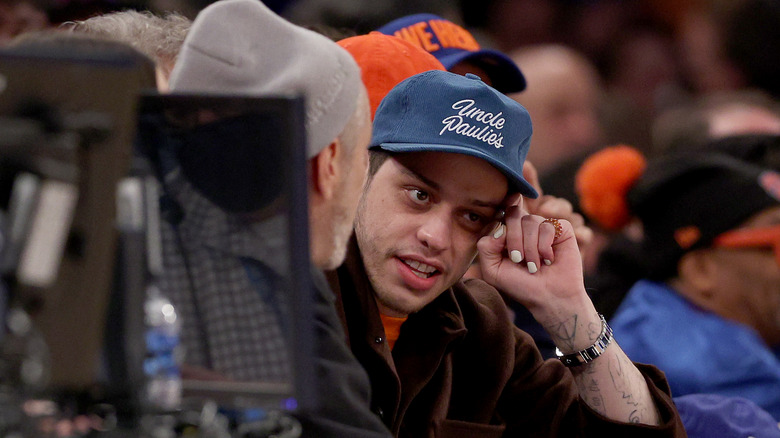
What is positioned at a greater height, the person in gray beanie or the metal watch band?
the person in gray beanie

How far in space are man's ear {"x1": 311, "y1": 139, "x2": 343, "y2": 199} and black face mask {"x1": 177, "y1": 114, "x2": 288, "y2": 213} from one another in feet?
0.48

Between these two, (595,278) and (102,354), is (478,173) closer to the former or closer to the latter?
(102,354)

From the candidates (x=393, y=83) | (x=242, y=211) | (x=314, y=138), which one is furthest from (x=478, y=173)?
(x=242, y=211)

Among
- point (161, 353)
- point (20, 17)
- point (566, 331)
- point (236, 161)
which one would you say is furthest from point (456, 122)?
point (20, 17)

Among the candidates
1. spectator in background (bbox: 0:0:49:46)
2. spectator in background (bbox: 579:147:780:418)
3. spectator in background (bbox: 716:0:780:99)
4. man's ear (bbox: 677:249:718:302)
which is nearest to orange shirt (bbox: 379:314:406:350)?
spectator in background (bbox: 579:147:780:418)

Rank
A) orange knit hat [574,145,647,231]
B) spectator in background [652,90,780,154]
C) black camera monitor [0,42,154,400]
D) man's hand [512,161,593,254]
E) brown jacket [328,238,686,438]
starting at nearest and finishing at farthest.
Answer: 1. black camera monitor [0,42,154,400]
2. brown jacket [328,238,686,438]
3. man's hand [512,161,593,254]
4. orange knit hat [574,145,647,231]
5. spectator in background [652,90,780,154]

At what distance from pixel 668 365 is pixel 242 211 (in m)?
1.48

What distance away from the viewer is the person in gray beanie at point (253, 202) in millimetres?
912

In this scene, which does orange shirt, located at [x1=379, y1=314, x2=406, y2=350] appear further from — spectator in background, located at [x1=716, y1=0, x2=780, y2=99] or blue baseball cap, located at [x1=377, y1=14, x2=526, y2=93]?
spectator in background, located at [x1=716, y1=0, x2=780, y2=99]

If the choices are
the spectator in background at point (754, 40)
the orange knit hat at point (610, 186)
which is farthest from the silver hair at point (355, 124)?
the spectator in background at point (754, 40)

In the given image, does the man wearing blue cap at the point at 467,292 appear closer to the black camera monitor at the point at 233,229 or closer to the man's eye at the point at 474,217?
the man's eye at the point at 474,217

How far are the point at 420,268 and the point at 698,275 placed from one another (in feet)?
4.23

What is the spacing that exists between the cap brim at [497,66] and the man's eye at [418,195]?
496mm

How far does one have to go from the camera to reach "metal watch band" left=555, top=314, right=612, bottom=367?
4.99ft
